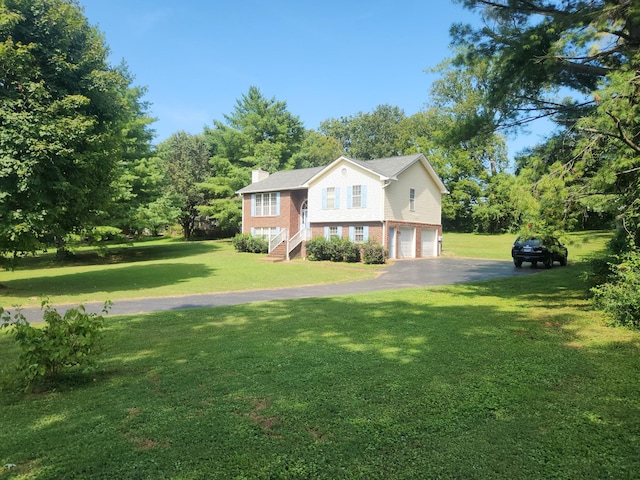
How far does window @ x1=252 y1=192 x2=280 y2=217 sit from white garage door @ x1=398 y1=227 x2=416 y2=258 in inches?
393

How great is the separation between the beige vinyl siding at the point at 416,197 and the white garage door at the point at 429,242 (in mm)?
701

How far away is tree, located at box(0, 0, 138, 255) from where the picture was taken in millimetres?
12711

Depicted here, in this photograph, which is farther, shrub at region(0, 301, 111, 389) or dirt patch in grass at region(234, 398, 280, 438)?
shrub at region(0, 301, 111, 389)

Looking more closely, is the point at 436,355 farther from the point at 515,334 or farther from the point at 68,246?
the point at 68,246

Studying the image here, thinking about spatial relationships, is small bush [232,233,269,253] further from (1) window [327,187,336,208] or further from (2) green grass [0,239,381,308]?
(2) green grass [0,239,381,308]

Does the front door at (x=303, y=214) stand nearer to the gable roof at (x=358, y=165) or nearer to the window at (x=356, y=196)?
the gable roof at (x=358, y=165)

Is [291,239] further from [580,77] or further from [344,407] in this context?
[344,407]

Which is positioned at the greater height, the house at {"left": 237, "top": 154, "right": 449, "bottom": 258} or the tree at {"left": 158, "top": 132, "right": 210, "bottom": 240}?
the tree at {"left": 158, "top": 132, "right": 210, "bottom": 240}

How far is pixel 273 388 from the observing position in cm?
466

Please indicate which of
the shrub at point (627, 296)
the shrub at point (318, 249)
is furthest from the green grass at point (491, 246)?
the shrub at point (627, 296)

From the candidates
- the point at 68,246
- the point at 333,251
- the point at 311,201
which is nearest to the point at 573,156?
the point at 333,251

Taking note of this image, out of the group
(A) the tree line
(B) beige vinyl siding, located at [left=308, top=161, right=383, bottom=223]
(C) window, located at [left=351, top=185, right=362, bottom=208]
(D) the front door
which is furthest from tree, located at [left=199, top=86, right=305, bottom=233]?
(A) the tree line

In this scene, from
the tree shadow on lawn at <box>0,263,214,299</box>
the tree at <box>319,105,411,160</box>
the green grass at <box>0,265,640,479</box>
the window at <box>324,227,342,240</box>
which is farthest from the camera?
the tree at <box>319,105,411,160</box>

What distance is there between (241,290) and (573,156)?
10.6 meters
